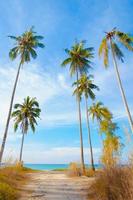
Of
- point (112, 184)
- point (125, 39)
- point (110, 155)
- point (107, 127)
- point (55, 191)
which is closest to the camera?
point (112, 184)

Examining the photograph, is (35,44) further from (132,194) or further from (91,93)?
(132,194)

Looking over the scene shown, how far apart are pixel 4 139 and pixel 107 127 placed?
59.3 feet

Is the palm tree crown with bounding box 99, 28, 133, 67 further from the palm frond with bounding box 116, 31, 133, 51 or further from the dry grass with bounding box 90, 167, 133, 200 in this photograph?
the dry grass with bounding box 90, 167, 133, 200

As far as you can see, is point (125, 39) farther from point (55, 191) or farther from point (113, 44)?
point (55, 191)

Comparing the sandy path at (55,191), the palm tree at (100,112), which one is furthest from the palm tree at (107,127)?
the sandy path at (55,191)

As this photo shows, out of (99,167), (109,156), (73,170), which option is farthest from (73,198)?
(73,170)

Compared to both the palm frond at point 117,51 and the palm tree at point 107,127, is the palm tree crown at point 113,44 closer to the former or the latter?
the palm frond at point 117,51

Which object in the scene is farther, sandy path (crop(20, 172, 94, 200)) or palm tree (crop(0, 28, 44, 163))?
palm tree (crop(0, 28, 44, 163))

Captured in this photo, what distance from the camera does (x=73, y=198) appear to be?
7.61 meters

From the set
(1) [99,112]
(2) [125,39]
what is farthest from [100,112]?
(2) [125,39]

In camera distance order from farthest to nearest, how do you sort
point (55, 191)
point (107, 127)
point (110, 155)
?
1. point (107, 127)
2. point (55, 191)
3. point (110, 155)

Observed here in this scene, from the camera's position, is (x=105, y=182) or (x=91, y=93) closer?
(x=105, y=182)

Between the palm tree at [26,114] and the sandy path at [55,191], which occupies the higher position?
the palm tree at [26,114]

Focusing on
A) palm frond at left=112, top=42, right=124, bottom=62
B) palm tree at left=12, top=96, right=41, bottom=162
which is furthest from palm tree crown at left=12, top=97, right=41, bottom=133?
palm frond at left=112, top=42, right=124, bottom=62
